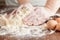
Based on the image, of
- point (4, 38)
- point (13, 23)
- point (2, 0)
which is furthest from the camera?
point (2, 0)

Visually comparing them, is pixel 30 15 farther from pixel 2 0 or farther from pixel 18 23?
pixel 2 0

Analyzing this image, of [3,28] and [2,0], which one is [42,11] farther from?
[2,0]

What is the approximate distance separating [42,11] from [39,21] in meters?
0.06

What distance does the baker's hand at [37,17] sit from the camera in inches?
28.5

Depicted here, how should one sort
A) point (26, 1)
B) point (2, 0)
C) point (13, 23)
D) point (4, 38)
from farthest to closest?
point (2, 0) → point (26, 1) → point (13, 23) → point (4, 38)

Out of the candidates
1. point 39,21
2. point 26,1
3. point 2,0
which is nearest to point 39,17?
point 39,21

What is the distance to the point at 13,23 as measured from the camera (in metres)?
0.71

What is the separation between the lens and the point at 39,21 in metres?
0.73

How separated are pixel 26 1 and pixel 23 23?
16 centimetres

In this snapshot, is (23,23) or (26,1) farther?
(26,1)

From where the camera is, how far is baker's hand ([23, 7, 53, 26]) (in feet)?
2.38

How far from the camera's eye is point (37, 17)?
0.74 meters

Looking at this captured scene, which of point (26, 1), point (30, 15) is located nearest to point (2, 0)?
point (26, 1)

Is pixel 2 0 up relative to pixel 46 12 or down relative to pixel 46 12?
up
